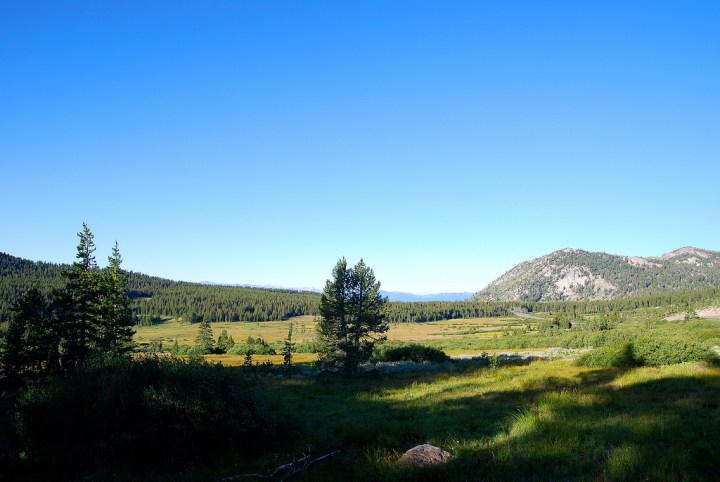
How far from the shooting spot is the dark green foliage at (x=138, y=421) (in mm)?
9297

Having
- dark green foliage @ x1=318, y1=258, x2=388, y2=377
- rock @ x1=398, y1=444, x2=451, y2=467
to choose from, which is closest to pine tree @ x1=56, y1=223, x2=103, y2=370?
dark green foliage @ x1=318, y1=258, x2=388, y2=377

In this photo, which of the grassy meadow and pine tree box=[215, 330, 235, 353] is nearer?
the grassy meadow

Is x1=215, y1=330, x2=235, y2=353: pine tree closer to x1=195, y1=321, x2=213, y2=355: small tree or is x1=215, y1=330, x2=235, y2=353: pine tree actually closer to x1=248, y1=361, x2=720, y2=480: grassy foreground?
x1=195, y1=321, x2=213, y2=355: small tree

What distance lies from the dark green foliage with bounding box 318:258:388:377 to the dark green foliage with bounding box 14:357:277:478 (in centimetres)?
2862

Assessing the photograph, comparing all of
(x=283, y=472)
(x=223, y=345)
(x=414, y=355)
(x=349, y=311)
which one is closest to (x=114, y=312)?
(x=349, y=311)

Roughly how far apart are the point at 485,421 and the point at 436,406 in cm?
386

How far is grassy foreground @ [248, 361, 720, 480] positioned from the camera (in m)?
5.97

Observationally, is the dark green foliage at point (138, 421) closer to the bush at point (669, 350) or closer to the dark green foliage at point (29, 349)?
the bush at point (669, 350)

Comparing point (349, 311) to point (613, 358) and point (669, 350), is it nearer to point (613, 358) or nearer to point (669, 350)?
point (613, 358)

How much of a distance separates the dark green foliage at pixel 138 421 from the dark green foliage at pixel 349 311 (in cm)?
2862

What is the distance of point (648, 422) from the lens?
7852 millimetres

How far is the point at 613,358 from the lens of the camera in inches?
861

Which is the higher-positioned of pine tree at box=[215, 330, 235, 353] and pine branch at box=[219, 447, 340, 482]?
pine branch at box=[219, 447, 340, 482]

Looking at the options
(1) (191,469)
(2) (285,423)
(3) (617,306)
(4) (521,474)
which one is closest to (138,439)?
(1) (191,469)
